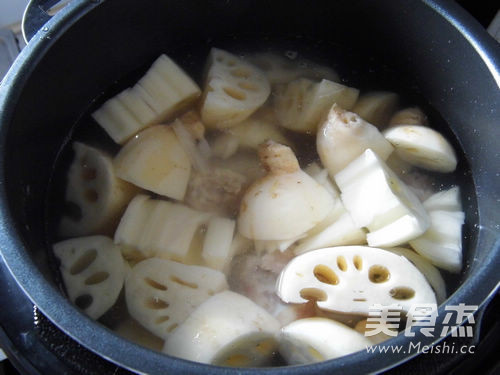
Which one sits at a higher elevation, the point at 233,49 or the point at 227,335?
the point at 233,49

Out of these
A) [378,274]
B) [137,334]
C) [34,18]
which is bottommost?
[137,334]

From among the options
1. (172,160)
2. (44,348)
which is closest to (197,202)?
(172,160)

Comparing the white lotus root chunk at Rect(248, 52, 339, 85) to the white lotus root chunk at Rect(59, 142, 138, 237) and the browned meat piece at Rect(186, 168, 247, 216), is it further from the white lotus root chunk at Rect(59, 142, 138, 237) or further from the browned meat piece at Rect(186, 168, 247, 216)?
the white lotus root chunk at Rect(59, 142, 138, 237)

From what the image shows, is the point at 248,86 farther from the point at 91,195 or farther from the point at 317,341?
the point at 317,341

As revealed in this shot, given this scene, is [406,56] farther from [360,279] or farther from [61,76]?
[61,76]

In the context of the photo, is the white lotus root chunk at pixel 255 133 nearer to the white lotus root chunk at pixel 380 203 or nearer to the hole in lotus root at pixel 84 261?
the white lotus root chunk at pixel 380 203

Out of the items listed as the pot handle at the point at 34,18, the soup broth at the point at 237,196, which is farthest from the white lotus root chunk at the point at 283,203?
the pot handle at the point at 34,18

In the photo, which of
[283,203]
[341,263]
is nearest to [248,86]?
[283,203]
